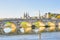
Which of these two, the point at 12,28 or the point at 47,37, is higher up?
the point at 12,28

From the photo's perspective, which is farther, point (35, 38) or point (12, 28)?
point (35, 38)

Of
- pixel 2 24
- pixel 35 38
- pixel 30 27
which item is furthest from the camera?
pixel 35 38

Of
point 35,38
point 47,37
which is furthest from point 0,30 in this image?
point 47,37

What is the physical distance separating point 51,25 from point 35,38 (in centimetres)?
101

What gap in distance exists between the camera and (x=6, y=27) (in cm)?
174

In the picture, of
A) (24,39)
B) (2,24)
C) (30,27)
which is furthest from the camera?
(24,39)

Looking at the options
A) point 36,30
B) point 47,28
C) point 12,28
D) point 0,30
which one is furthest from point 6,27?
point 47,28

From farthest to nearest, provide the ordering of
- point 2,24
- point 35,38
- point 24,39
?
point 35,38 < point 24,39 < point 2,24

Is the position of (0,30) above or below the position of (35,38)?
above

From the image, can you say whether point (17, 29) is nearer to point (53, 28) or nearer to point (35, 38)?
point (53, 28)

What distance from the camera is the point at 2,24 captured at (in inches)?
72.8

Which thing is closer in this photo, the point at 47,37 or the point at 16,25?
the point at 16,25

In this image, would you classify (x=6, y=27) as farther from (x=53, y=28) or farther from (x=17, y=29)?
(x=53, y=28)

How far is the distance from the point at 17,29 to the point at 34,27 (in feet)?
0.66
